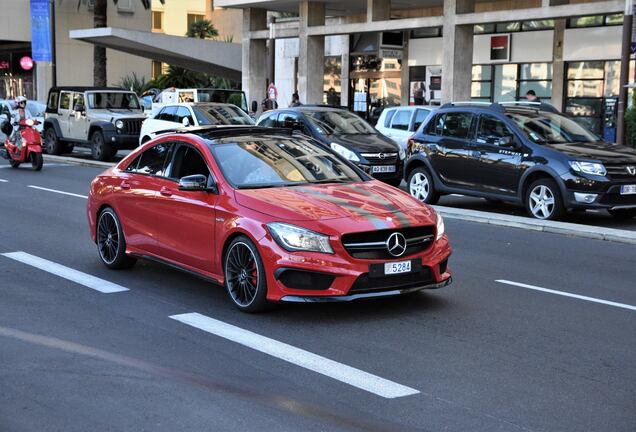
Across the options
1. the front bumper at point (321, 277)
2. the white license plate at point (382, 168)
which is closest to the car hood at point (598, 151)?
the white license plate at point (382, 168)

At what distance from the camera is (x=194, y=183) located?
316 inches

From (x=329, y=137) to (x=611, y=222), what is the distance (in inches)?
246

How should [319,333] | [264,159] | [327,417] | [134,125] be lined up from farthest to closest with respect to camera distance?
[134,125] → [264,159] → [319,333] → [327,417]

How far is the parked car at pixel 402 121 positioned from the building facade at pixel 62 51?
3646 centimetres

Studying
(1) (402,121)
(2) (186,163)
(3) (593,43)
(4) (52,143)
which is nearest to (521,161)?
(2) (186,163)

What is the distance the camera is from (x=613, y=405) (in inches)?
213

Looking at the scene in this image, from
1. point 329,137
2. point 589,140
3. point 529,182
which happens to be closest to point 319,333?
point 529,182

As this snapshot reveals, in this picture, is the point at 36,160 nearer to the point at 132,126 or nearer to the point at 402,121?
the point at 132,126

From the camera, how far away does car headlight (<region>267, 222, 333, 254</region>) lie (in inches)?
283

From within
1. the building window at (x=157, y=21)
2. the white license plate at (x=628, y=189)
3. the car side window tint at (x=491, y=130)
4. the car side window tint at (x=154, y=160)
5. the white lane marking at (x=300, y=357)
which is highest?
the building window at (x=157, y=21)

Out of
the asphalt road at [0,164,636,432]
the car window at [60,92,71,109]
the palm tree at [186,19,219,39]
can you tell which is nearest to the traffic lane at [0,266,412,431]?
the asphalt road at [0,164,636,432]

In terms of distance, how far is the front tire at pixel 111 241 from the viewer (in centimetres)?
938

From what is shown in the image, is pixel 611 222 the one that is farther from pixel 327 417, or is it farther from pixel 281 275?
pixel 327 417

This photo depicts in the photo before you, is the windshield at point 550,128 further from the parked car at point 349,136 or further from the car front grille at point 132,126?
the car front grille at point 132,126
